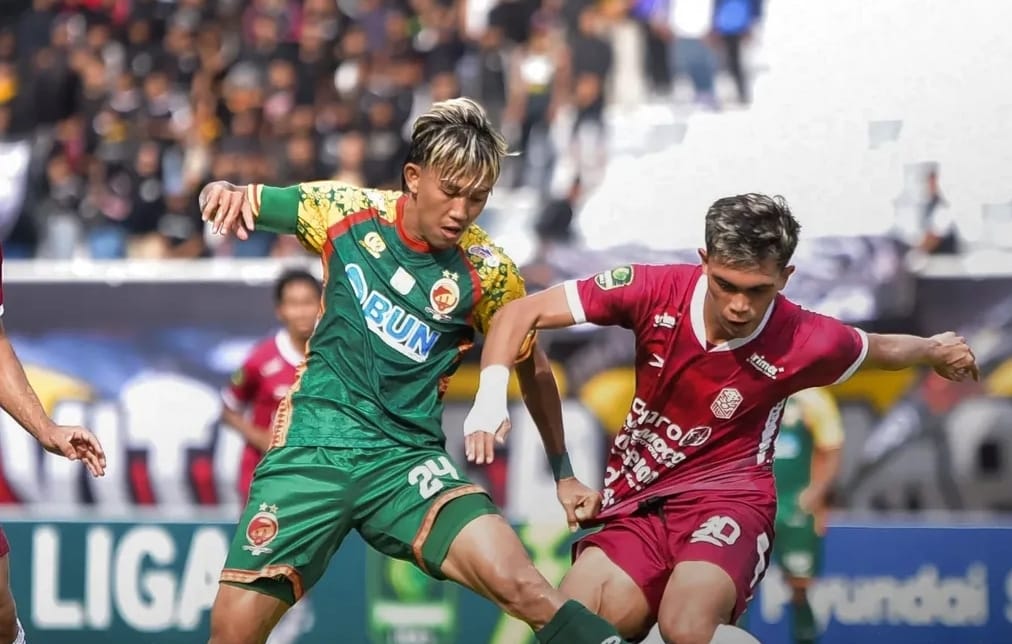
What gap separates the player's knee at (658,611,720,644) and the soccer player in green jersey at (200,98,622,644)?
0.44 metres

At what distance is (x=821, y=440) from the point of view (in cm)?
679

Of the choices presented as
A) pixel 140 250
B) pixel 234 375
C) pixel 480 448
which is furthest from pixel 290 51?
pixel 480 448

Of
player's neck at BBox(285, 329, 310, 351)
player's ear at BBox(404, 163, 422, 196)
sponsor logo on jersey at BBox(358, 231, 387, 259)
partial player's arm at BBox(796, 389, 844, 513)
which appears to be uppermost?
player's ear at BBox(404, 163, 422, 196)

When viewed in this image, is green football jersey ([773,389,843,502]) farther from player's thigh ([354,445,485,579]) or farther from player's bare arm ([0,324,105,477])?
player's bare arm ([0,324,105,477])

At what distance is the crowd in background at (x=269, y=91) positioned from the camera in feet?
25.0

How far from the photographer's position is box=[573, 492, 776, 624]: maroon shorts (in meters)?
4.25

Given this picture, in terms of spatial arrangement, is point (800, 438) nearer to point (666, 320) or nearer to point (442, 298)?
point (666, 320)

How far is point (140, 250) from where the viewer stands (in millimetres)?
7703

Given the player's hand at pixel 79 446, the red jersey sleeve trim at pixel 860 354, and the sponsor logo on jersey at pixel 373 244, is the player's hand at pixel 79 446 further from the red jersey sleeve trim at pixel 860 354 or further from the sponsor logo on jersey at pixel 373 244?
the red jersey sleeve trim at pixel 860 354

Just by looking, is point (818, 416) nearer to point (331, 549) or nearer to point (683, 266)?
point (683, 266)

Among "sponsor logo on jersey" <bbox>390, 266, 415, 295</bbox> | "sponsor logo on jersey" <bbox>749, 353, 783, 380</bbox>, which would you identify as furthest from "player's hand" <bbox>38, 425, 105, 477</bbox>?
"sponsor logo on jersey" <bbox>749, 353, 783, 380</bbox>

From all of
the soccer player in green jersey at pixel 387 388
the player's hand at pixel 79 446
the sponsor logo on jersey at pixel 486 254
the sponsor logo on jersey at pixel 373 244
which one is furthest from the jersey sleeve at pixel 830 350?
the player's hand at pixel 79 446

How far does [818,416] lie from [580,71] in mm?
2263

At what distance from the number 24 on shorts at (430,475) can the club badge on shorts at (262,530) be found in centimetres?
41
